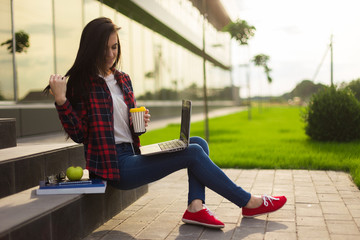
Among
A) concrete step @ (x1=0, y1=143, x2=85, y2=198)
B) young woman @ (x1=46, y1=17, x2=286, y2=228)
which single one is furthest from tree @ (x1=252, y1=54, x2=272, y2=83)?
young woman @ (x1=46, y1=17, x2=286, y2=228)

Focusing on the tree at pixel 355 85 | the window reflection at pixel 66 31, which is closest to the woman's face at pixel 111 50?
the window reflection at pixel 66 31

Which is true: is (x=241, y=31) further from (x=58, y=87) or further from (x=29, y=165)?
(x=58, y=87)

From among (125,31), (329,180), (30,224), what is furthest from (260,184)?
(125,31)

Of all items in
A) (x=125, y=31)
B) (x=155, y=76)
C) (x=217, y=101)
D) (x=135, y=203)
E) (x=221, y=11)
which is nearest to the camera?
(x=135, y=203)

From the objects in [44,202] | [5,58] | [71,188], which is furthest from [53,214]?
[5,58]

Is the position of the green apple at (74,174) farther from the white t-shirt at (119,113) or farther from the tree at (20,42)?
the tree at (20,42)

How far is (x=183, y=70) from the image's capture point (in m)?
28.3

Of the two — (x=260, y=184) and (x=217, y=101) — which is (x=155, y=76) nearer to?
(x=260, y=184)

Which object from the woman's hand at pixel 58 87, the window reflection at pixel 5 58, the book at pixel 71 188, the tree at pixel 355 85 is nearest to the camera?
the woman's hand at pixel 58 87

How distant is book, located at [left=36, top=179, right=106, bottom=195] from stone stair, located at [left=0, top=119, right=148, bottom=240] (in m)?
0.05

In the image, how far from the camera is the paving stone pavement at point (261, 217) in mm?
3230

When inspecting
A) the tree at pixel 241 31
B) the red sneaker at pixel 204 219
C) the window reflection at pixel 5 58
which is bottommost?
the red sneaker at pixel 204 219

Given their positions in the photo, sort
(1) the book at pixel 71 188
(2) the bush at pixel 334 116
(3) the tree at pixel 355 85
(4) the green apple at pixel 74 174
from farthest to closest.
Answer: (3) the tree at pixel 355 85
(2) the bush at pixel 334 116
(4) the green apple at pixel 74 174
(1) the book at pixel 71 188

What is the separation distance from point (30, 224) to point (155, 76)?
1877 centimetres
